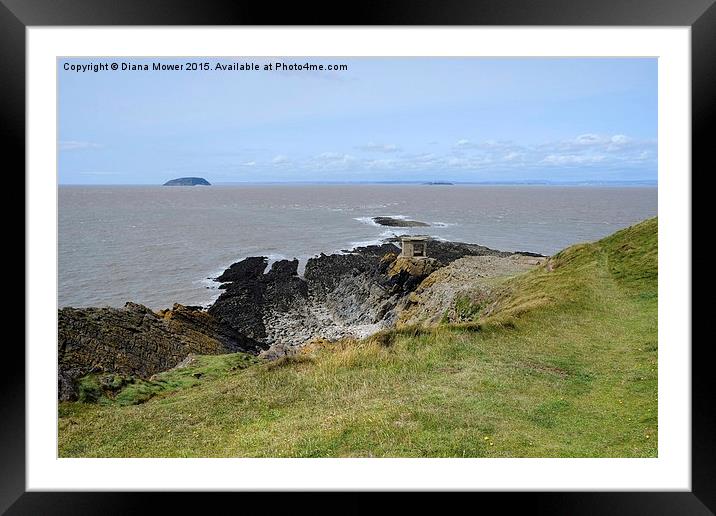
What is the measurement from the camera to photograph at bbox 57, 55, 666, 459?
23.8 feet

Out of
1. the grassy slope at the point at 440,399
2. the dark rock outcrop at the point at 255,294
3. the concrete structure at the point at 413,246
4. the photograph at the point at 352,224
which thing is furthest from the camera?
the concrete structure at the point at 413,246

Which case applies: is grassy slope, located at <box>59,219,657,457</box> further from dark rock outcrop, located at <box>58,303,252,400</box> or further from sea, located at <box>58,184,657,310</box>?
sea, located at <box>58,184,657,310</box>

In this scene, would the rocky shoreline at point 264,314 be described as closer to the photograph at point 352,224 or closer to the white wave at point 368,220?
the photograph at point 352,224

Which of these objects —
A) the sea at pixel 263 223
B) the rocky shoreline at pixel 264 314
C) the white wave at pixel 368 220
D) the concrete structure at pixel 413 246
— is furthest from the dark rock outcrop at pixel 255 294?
the concrete structure at pixel 413 246

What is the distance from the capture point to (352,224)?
9531 mm

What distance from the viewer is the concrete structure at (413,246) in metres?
9.69

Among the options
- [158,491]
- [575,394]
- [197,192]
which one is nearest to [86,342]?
[197,192]

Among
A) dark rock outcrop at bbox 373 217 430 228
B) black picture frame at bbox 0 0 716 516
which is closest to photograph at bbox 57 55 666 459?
dark rock outcrop at bbox 373 217 430 228

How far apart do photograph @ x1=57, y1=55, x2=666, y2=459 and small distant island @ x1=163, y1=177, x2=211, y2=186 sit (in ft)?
0.13

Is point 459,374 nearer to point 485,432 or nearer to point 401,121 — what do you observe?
point 485,432

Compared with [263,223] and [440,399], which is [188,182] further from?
[440,399]

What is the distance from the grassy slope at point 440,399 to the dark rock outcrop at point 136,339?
29.0 inches
